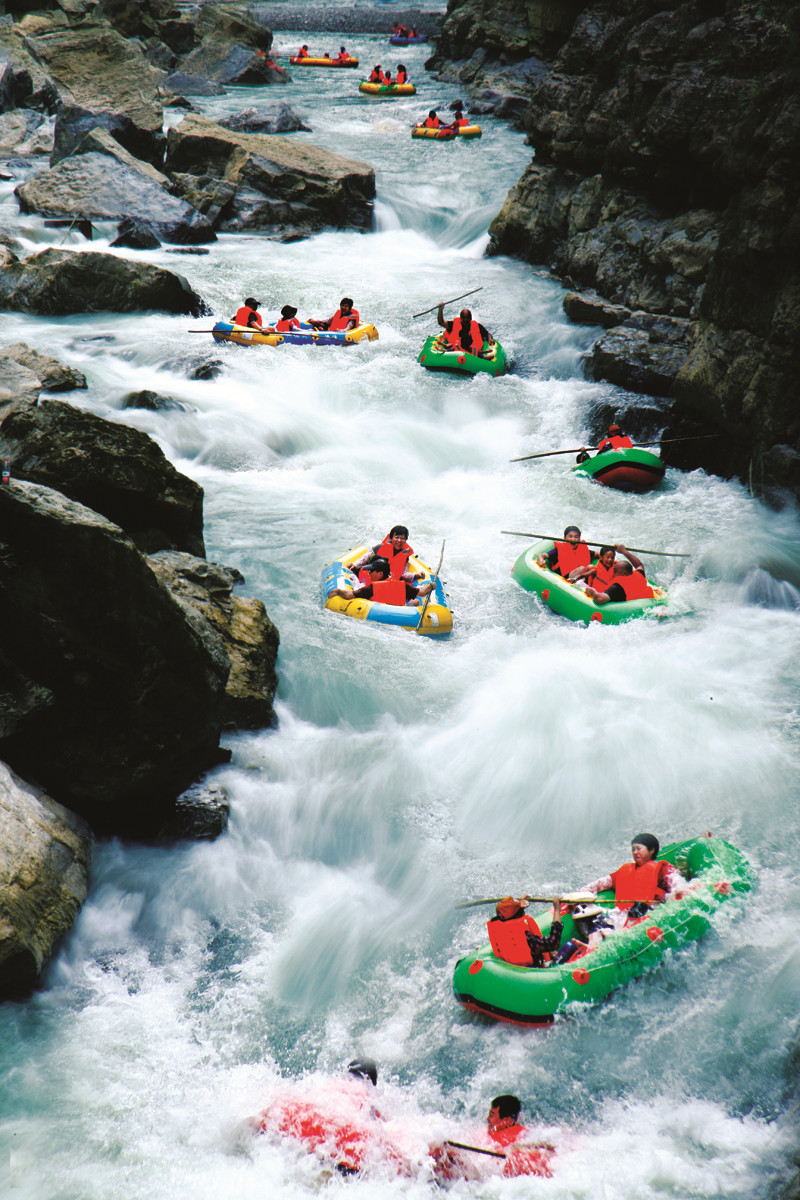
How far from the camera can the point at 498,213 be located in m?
20.2

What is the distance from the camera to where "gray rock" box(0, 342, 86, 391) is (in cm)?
1184

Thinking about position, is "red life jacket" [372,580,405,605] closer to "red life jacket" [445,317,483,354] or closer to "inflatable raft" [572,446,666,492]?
"inflatable raft" [572,446,666,492]

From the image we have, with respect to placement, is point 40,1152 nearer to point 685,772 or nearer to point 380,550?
point 685,772

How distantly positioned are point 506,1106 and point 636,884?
1.62 metres

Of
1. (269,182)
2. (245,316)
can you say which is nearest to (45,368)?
(245,316)

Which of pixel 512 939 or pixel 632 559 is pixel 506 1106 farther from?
pixel 632 559

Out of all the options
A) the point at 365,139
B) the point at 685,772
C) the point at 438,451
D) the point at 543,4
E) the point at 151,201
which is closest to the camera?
the point at 685,772

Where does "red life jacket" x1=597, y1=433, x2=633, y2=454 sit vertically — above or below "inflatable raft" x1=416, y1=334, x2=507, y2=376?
above

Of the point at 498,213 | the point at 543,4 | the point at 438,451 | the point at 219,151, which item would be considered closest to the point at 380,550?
the point at 438,451

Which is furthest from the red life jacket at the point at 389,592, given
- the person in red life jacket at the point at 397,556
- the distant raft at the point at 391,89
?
the distant raft at the point at 391,89

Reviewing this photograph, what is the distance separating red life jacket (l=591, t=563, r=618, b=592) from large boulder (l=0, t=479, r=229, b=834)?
15.1ft

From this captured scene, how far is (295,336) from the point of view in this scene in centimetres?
1528

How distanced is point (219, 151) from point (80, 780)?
63.3 ft

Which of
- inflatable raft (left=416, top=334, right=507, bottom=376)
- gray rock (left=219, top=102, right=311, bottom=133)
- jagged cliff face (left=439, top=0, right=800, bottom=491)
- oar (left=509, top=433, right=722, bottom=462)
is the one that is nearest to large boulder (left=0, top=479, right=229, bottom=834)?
oar (left=509, top=433, right=722, bottom=462)
